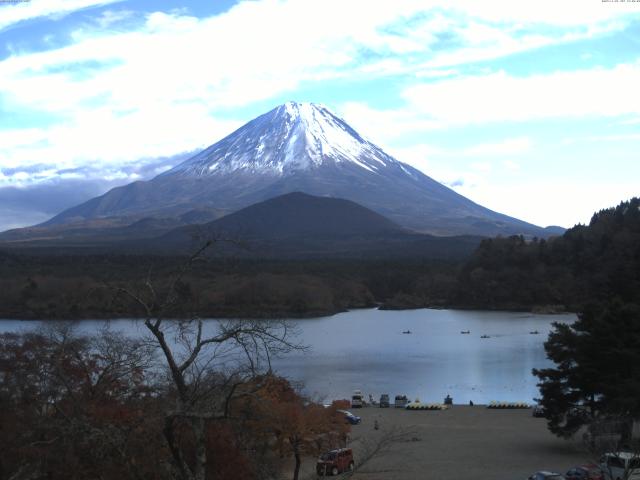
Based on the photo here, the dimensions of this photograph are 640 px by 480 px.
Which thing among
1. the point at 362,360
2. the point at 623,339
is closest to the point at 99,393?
the point at 623,339

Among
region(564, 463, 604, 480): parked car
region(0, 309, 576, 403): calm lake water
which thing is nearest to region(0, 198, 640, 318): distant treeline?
region(0, 309, 576, 403): calm lake water

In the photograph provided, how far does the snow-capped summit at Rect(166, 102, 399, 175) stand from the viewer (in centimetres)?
11838

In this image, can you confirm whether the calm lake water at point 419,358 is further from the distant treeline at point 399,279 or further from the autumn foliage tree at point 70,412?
the autumn foliage tree at point 70,412

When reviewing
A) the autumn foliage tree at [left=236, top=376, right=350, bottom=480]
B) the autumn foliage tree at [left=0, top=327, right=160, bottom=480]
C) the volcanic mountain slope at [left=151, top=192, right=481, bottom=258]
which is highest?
the volcanic mountain slope at [left=151, top=192, right=481, bottom=258]

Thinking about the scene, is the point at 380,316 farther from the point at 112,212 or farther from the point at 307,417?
the point at 112,212

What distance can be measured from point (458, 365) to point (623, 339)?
13.3 metres

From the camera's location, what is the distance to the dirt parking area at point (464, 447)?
10297 mm

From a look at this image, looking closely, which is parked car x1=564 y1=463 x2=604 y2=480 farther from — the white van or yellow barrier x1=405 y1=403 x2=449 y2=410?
yellow barrier x1=405 y1=403 x2=449 y2=410

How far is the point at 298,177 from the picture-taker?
113625mm

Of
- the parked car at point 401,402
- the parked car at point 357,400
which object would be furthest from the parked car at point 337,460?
the parked car at point 401,402

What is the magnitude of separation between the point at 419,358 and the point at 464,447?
552 inches

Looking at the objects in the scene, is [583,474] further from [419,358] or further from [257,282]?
[257,282]

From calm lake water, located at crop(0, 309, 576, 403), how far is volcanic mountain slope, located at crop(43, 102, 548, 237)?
225 ft

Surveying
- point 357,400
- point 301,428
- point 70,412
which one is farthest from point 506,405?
point 70,412
